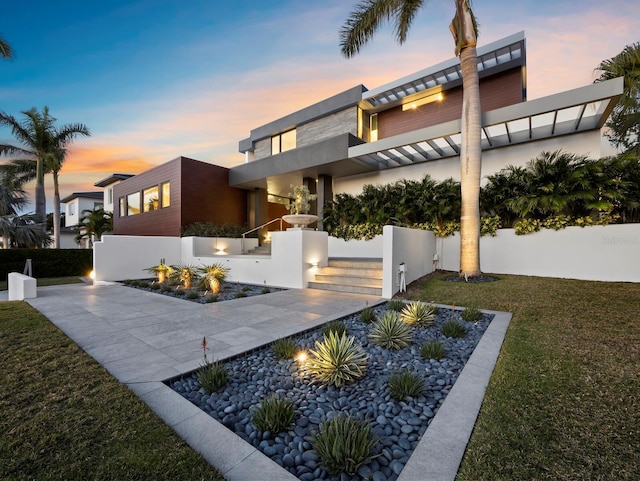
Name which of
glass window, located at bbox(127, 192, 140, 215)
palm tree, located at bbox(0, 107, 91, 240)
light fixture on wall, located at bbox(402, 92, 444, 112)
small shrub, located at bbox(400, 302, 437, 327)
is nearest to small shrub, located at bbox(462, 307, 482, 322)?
small shrub, located at bbox(400, 302, 437, 327)

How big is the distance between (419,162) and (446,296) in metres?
7.46

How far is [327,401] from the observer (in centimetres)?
270

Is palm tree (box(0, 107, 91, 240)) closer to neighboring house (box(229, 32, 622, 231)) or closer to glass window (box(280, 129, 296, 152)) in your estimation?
neighboring house (box(229, 32, 622, 231))

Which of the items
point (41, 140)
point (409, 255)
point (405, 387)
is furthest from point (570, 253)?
point (41, 140)

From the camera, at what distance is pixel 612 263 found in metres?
8.10

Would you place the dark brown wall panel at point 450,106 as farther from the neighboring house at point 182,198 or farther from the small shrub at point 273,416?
the small shrub at point 273,416

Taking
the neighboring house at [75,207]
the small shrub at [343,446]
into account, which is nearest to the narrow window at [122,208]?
the neighboring house at [75,207]

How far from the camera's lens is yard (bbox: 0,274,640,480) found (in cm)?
175

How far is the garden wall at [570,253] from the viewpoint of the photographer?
7.92m

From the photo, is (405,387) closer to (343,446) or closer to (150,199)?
(343,446)

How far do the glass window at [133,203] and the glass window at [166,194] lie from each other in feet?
13.3

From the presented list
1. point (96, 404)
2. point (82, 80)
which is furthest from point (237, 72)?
point (96, 404)

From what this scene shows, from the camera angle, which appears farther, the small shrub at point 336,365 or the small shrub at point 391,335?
the small shrub at point 391,335

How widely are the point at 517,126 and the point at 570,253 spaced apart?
4.39 metres
